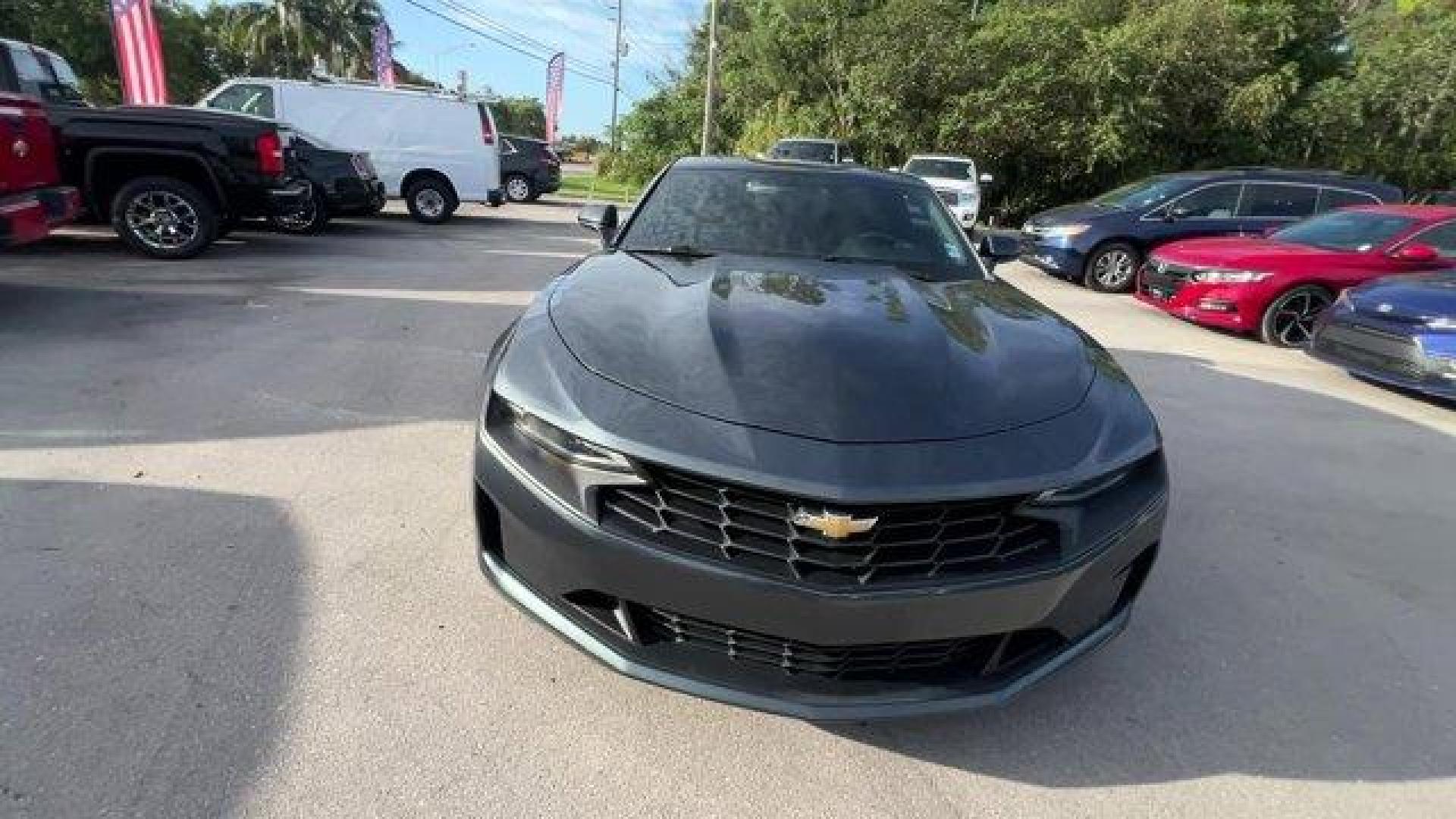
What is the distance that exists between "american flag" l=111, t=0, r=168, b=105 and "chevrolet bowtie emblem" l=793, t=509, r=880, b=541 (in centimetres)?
1729

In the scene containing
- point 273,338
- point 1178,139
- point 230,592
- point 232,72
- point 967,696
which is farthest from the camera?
point 232,72

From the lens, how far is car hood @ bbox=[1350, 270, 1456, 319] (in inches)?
240

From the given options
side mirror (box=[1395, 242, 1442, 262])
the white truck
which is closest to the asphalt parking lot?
side mirror (box=[1395, 242, 1442, 262])

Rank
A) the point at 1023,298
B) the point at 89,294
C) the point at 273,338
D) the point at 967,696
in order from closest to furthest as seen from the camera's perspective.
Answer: the point at 967,696
the point at 1023,298
the point at 273,338
the point at 89,294

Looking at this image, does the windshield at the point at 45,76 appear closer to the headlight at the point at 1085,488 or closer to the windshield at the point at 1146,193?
the headlight at the point at 1085,488

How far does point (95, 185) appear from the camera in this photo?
7.77m

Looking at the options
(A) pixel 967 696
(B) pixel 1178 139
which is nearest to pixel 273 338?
(A) pixel 967 696

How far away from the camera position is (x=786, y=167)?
162 inches

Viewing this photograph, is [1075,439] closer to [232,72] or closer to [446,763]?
[446,763]

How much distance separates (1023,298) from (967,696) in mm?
1855

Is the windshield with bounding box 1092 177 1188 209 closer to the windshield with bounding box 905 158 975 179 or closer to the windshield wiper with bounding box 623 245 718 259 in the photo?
the windshield with bounding box 905 158 975 179

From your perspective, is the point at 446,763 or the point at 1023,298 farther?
the point at 1023,298

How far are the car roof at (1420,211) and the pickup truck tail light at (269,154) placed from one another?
11.3m

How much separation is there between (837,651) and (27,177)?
6840 mm
